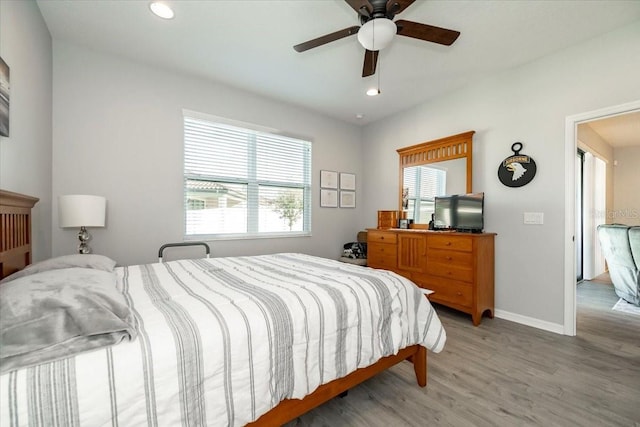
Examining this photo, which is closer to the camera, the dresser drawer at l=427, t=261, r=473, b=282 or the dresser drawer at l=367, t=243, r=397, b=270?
the dresser drawer at l=427, t=261, r=473, b=282

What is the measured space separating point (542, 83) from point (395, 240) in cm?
233

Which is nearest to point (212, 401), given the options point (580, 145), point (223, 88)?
point (223, 88)

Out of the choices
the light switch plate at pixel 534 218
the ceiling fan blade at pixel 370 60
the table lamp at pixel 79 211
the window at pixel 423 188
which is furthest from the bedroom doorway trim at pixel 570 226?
the table lamp at pixel 79 211

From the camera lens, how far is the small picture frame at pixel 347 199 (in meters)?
4.64

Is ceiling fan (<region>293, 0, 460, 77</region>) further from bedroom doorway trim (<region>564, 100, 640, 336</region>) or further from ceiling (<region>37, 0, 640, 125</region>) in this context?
bedroom doorway trim (<region>564, 100, 640, 336</region>)

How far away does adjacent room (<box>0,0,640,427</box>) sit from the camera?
1024mm

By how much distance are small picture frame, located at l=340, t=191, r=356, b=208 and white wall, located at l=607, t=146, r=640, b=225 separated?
3.66 meters

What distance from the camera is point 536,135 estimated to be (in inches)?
113

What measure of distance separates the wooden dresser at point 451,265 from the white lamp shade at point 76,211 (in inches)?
129

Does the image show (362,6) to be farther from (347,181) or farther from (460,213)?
(347,181)

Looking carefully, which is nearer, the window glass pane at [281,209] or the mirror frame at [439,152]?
the mirror frame at [439,152]

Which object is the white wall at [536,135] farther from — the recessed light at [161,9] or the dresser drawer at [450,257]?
the recessed light at [161,9]

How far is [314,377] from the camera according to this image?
1.28 m

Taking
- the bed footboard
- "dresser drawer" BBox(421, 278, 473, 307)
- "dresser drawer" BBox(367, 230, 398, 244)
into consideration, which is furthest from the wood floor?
"dresser drawer" BBox(367, 230, 398, 244)
